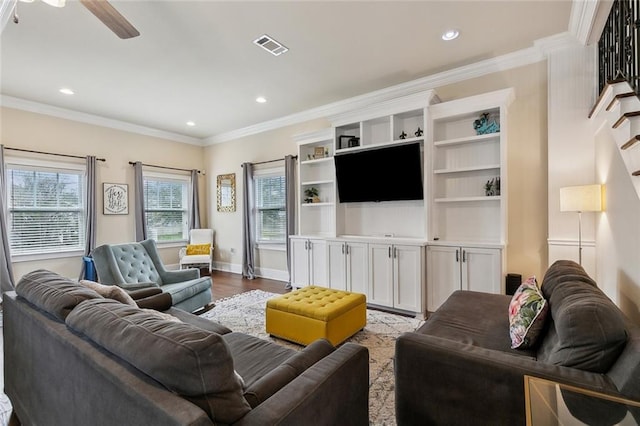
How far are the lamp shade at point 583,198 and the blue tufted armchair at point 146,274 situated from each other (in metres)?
3.97

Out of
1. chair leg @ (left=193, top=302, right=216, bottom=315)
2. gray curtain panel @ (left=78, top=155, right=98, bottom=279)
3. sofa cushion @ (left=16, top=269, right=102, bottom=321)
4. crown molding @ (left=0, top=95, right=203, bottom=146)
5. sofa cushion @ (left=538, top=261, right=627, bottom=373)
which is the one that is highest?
crown molding @ (left=0, top=95, right=203, bottom=146)

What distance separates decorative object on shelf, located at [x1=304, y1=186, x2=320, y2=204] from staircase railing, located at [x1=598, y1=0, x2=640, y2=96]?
Result: 3.78 metres

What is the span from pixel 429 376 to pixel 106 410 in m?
1.42

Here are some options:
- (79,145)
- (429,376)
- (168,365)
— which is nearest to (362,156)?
(429,376)

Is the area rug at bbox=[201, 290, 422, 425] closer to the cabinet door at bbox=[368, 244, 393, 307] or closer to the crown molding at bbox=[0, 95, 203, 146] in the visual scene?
the cabinet door at bbox=[368, 244, 393, 307]

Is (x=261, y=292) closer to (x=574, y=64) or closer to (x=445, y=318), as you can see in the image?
(x=445, y=318)

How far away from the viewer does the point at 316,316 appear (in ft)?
8.87

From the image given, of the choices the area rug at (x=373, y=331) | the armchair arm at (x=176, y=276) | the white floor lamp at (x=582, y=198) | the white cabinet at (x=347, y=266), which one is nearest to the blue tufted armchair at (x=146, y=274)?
the armchair arm at (x=176, y=276)

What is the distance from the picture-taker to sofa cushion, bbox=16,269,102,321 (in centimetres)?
142

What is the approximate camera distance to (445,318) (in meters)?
2.28

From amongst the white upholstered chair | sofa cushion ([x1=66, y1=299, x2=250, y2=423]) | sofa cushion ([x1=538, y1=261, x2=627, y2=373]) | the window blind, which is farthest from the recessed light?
the white upholstered chair

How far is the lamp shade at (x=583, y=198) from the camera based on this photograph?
265cm

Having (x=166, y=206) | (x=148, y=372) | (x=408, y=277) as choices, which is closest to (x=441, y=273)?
(x=408, y=277)

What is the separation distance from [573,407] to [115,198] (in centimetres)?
668
